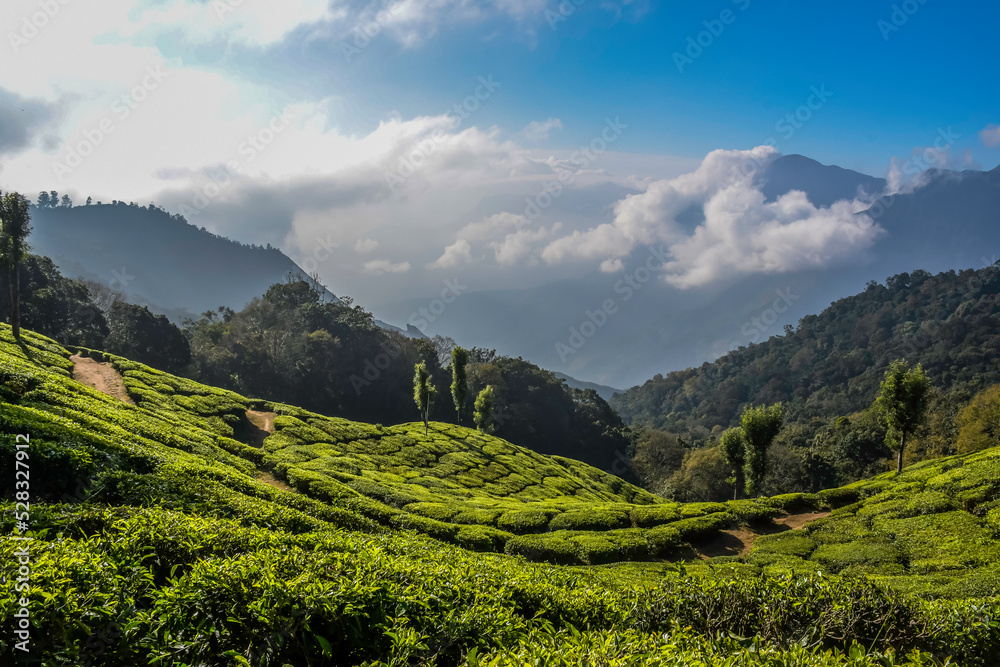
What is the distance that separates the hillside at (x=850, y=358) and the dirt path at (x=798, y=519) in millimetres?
72053

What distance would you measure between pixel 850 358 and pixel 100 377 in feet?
431

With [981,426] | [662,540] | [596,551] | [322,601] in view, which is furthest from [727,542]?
[981,426]

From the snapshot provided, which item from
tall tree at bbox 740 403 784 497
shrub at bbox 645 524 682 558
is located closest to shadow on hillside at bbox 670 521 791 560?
shrub at bbox 645 524 682 558

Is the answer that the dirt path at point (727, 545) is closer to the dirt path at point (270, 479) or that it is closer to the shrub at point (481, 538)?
the shrub at point (481, 538)

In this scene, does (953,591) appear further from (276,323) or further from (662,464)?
(276,323)

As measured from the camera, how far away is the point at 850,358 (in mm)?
111438

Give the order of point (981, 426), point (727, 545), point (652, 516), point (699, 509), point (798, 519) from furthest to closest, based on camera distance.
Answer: point (981, 426) < point (699, 509) < point (798, 519) < point (652, 516) < point (727, 545)

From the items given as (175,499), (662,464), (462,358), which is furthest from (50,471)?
(662,464)

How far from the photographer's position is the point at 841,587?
5.88 meters

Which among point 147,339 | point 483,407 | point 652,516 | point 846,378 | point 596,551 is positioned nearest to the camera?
point 596,551

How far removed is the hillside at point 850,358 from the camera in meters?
89.2

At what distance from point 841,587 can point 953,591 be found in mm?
7858

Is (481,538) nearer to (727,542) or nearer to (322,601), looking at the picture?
(727,542)

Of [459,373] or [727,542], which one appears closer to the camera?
[727,542]
